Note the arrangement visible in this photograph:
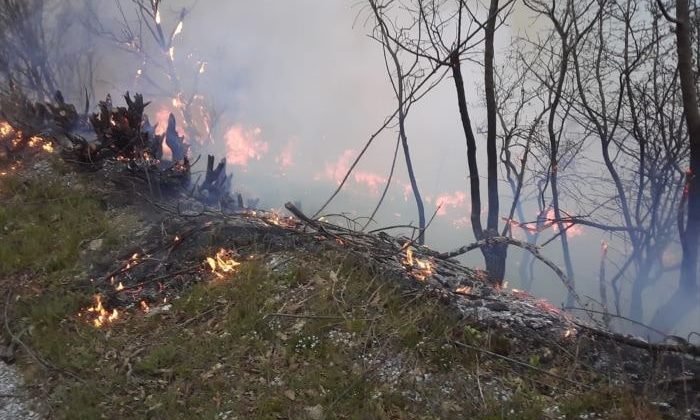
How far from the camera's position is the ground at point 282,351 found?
3225 mm

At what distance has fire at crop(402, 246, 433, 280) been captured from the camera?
4.59m

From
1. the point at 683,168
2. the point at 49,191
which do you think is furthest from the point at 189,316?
the point at 683,168

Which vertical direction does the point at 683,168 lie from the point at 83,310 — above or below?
above

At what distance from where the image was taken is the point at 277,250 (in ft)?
17.3

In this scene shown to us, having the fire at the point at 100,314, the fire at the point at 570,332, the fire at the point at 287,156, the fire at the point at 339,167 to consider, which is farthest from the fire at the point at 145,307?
the fire at the point at 339,167

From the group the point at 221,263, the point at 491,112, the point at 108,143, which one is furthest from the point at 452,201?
the point at 221,263

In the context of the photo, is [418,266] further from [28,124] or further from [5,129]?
[5,129]

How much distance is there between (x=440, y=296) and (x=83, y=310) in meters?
3.56

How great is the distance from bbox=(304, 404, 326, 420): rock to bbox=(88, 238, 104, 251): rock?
3.68m

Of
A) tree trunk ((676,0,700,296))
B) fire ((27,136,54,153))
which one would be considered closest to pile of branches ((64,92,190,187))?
fire ((27,136,54,153))

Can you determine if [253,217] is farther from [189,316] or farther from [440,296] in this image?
[440,296]

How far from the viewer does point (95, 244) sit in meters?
5.45

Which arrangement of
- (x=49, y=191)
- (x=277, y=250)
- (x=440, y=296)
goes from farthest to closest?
1. (x=49, y=191)
2. (x=277, y=250)
3. (x=440, y=296)

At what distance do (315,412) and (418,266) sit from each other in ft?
7.01
